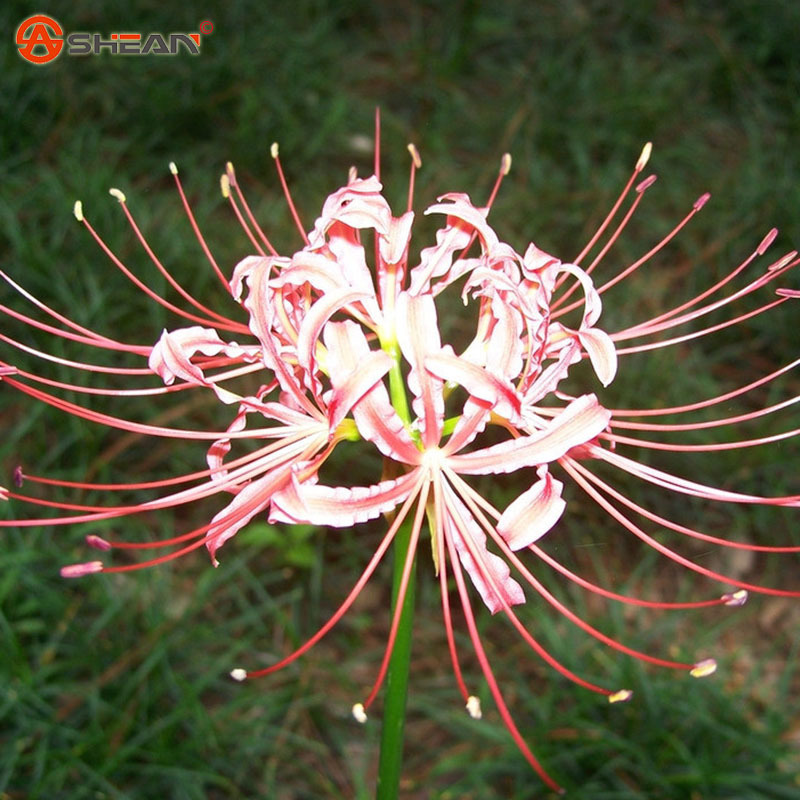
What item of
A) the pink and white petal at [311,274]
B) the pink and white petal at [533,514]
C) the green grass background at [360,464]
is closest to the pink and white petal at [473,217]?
the pink and white petal at [311,274]

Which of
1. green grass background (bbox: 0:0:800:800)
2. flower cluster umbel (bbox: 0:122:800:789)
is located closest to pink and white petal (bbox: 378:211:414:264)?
flower cluster umbel (bbox: 0:122:800:789)

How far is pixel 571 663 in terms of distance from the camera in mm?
2387

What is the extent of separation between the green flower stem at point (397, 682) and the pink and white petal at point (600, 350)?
266mm

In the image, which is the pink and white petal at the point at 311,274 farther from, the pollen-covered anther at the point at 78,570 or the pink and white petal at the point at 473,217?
the pollen-covered anther at the point at 78,570

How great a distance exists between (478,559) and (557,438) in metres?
0.16

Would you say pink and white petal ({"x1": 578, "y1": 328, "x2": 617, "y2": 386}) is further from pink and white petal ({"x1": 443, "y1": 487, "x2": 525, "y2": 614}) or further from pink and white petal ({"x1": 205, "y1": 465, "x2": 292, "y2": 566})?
pink and white petal ({"x1": 205, "y1": 465, "x2": 292, "y2": 566})

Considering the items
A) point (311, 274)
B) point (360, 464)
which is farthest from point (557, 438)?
point (360, 464)

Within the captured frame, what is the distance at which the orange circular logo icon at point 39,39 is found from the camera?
3797mm

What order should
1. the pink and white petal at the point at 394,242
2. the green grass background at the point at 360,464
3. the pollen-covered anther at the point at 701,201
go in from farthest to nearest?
1. the green grass background at the point at 360,464
2. the pollen-covered anther at the point at 701,201
3. the pink and white petal at the point at 394,242

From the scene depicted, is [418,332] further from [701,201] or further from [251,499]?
[701,201]

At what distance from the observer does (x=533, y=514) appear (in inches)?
38.0

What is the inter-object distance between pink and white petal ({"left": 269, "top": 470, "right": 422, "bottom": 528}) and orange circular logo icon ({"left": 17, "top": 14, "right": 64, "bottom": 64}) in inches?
136

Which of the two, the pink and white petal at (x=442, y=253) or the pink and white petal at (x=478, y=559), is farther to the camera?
the pink and white petal at (x=442, y=253)

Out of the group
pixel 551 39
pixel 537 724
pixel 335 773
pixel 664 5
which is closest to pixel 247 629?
pixel 335 773
